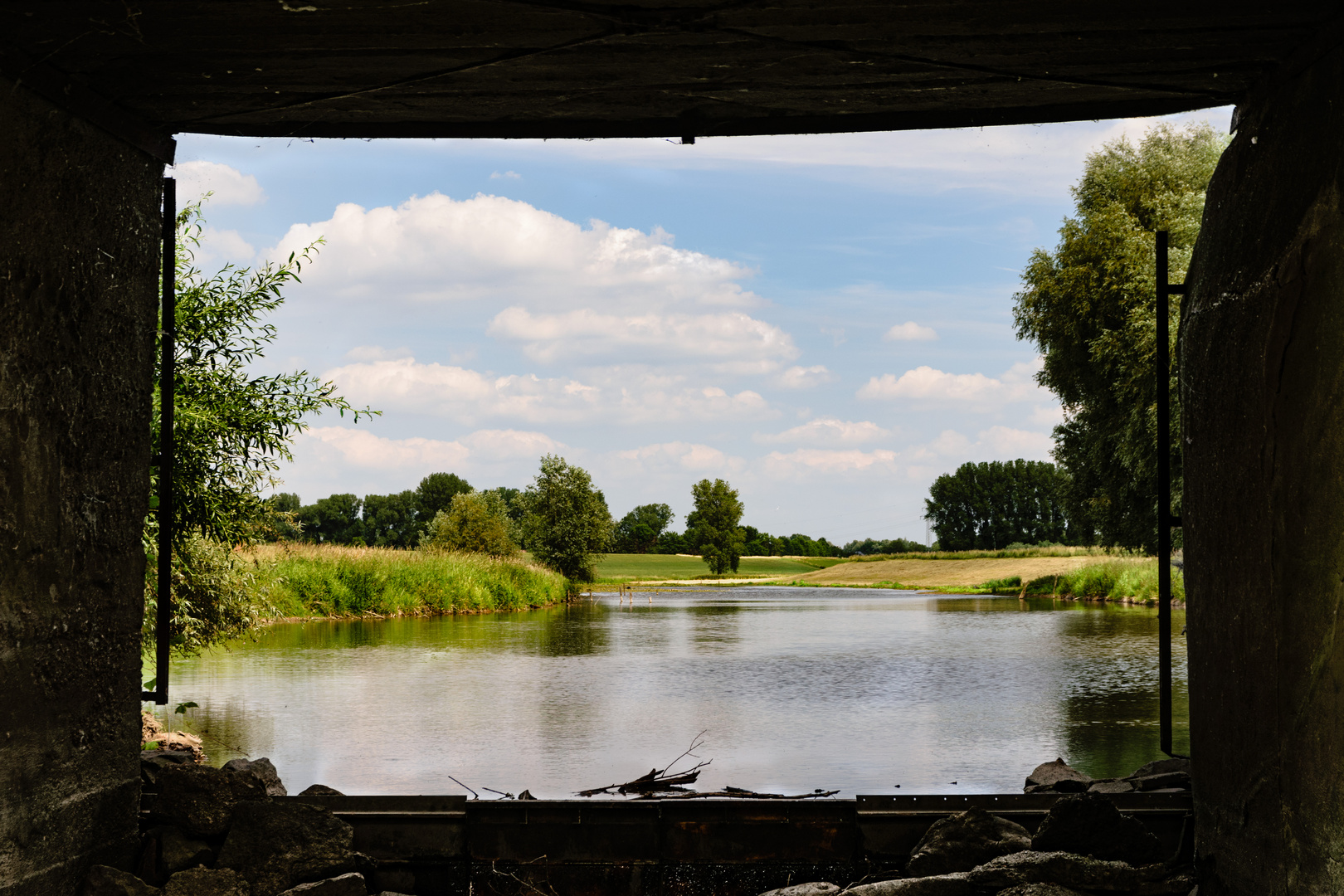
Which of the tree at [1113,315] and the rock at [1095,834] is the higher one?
the tree at [1113,315]

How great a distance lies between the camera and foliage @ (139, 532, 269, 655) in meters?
9.73

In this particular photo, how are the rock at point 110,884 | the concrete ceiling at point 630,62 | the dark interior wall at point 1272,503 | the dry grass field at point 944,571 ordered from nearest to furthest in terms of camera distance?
the dark interior wall at point 1272,503
the concrete ceiling at point 630,62
the rock at point 110,884
the dry grass field at point 944,571

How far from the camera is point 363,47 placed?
12.7 ft

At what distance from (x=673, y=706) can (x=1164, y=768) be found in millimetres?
7118

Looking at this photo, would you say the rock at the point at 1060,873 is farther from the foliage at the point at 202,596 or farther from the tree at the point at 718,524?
the tree at the point at 718,524

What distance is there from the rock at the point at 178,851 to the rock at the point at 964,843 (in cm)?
314

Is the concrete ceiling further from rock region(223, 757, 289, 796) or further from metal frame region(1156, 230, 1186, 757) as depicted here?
rock region(223, 757, 289, 796)

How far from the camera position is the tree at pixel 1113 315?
21.3 m

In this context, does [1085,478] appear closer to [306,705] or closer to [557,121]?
[306,705]

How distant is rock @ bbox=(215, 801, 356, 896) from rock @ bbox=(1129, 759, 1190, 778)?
409 centimetres

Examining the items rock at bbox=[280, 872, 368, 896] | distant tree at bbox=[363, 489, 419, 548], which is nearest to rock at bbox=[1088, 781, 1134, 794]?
rock at bbox=[280, 872, 368, 896]

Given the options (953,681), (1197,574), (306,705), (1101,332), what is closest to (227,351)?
(306,705)

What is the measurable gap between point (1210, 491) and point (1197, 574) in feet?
1.26

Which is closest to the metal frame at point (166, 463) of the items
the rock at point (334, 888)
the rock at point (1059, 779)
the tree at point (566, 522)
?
the rock at point (334, 888)
